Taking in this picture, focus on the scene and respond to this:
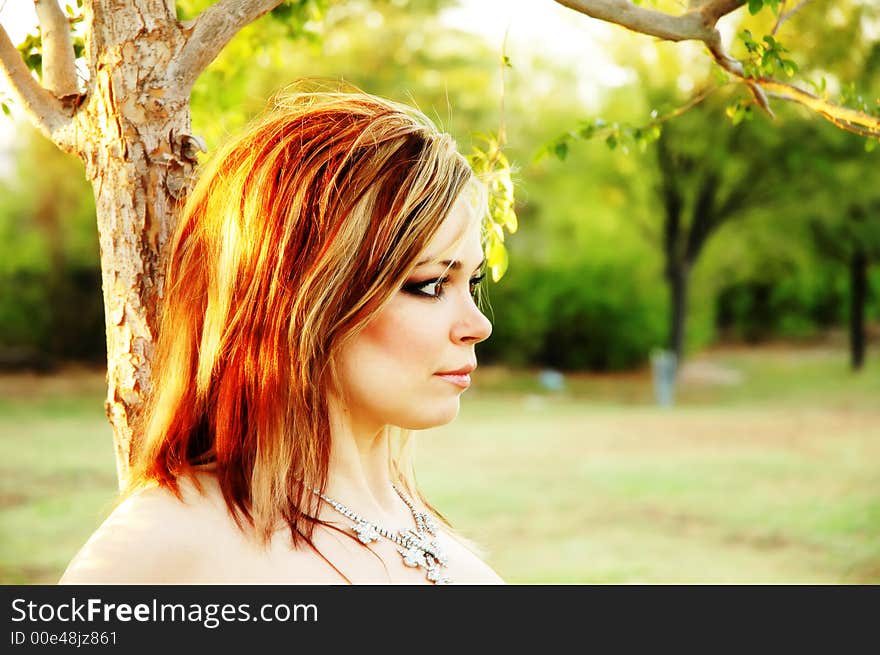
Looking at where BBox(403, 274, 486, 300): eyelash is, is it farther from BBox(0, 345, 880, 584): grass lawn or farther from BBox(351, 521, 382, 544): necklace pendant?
BBox(0, 345, 880, 584): grass lawn

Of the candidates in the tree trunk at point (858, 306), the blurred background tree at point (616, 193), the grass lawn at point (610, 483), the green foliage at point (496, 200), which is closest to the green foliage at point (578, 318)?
the blurred background tree at point (616, 193)

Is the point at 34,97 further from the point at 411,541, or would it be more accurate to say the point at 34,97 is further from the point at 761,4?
the point at 761,4

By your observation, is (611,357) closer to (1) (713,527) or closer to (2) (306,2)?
(1) (713,527)

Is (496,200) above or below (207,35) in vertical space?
→ below

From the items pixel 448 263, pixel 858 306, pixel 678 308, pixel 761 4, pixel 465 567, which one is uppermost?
pixel 761 4

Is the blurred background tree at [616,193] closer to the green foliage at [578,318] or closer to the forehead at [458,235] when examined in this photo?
the green foliage at [578,318]

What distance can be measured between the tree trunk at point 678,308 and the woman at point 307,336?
2014cm

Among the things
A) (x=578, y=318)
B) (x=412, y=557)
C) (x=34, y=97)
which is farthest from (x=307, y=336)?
(x=578, y=318)

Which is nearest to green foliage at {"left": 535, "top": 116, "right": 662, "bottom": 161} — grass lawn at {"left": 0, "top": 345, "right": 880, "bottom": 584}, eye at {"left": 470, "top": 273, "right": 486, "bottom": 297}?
eye at {"left": 470, "top": 273, "right": 486, "bottom": 297}

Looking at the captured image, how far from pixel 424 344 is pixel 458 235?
177mm

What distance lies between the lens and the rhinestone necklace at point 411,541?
4.97 feet

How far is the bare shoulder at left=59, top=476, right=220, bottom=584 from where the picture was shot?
1247 millimetres

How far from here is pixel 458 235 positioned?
1.51 meters

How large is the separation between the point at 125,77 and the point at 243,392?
0.62m
